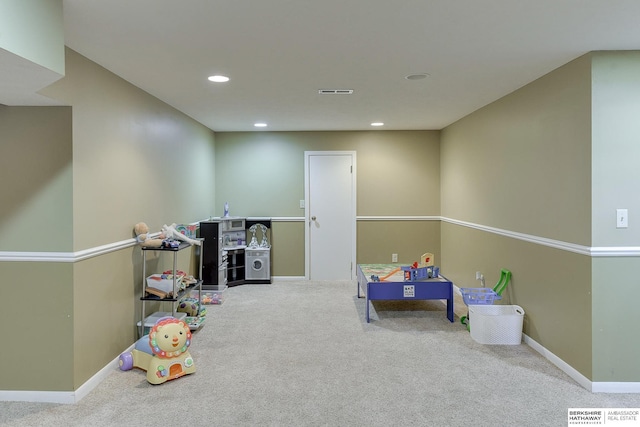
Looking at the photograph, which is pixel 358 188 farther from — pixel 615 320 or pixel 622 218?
pixel 615 320

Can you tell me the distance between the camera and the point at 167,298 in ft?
11.0

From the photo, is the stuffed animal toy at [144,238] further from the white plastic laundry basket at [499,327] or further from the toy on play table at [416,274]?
the white plastic laundry basket at [499,327]

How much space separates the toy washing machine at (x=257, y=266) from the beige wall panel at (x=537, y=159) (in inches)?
115

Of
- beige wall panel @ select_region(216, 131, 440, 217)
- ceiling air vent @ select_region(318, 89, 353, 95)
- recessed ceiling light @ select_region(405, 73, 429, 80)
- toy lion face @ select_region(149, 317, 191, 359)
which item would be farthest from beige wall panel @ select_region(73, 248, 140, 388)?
beige wall panel @ select_region(216, 131, 440, 217)

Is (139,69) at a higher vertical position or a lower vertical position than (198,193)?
higher

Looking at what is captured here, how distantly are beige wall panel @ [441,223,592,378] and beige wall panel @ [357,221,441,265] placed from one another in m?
1.63

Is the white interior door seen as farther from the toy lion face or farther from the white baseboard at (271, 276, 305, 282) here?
the toy lion face

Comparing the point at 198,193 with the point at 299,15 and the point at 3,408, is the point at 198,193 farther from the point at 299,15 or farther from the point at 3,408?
the point at 299,15

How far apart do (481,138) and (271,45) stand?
294cm

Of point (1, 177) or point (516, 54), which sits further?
point (516, 54)

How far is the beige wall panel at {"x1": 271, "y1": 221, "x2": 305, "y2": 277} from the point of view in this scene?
616 cm

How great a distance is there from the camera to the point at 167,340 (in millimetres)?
2793

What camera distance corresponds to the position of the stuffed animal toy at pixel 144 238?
3.30 meters

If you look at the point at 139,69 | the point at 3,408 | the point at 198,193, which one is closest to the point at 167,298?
the point at 3,408
